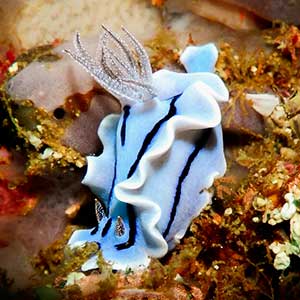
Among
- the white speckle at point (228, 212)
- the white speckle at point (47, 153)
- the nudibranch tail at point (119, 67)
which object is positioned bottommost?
the white speckle at point (228, 212)

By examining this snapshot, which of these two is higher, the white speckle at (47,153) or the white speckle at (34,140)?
the white speckle at (34,140)

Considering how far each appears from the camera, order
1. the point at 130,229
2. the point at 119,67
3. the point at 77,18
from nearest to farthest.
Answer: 1. the point at 119,67
2. the point at 130,229
3. the point at 77,18

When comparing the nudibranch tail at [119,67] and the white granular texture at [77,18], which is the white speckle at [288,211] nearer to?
the nudibranch tail at [119,67]

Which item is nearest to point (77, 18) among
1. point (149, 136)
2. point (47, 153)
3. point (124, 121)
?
point (124, 121)

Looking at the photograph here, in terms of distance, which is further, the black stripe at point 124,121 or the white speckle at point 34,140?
the white speckle at point 34,140

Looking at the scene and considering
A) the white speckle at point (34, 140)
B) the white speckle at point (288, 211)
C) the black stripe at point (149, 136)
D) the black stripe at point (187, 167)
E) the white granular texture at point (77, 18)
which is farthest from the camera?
the white granular texture at point (77, 18)

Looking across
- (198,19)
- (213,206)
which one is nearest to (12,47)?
(198,19)

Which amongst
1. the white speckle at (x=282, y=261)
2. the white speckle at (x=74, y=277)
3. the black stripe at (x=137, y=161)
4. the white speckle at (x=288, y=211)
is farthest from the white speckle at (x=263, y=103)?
the white speckle at (x=74, y=277)

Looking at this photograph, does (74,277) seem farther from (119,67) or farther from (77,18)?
(77,18)
